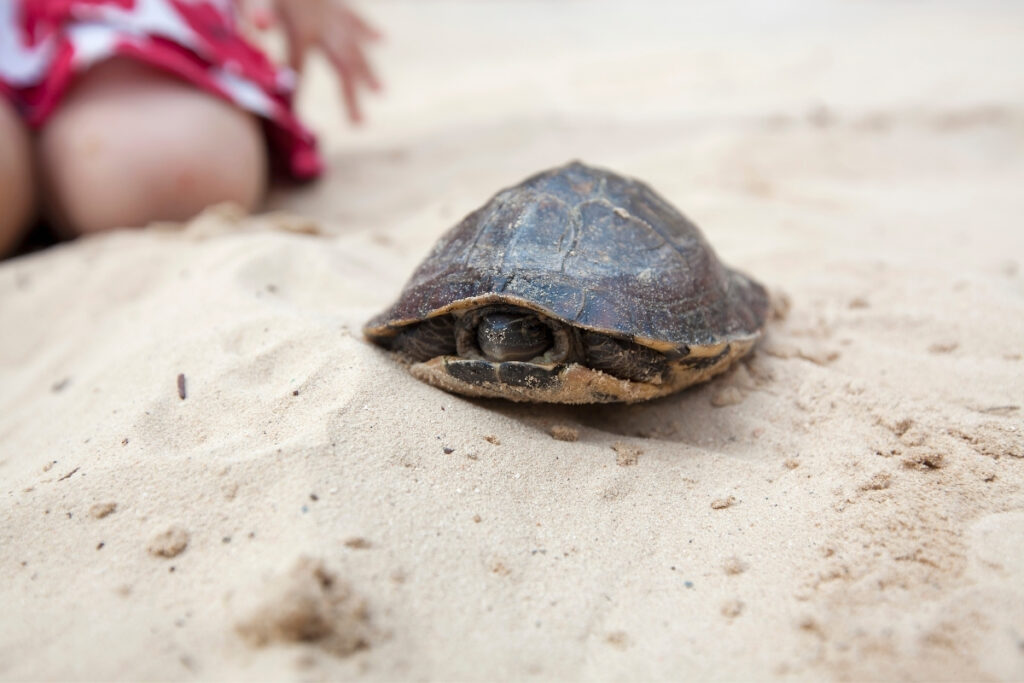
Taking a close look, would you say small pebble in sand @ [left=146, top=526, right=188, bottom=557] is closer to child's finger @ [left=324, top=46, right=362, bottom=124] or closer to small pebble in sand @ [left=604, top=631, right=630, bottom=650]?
small pebble in sand @ [left=604, top=631, right=630, bottom=650]

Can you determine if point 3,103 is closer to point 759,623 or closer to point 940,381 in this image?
point 759,623

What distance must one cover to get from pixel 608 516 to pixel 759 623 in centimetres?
40

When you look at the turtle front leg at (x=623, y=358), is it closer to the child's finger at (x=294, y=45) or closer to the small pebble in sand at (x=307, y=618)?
the small pebble in sand at (x=307, y=618)

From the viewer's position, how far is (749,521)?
5.13 ft

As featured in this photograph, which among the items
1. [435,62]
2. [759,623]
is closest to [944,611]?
[759,623]

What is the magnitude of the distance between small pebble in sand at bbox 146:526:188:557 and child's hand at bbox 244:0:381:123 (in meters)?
3.14

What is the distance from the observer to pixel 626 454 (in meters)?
1.76

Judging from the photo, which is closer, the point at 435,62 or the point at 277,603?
the point at 277,603

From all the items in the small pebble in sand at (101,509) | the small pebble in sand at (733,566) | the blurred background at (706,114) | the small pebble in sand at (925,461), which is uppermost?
the blurred background at (706,114)

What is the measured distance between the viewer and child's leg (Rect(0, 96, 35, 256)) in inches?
124

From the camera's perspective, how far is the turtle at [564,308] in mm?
1790

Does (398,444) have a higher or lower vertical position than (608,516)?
higher

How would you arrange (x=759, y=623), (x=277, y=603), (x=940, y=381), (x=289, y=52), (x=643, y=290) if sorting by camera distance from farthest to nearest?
(x=289, y=52) → (x=940, y=381) → (x=643, y=290) → (x=759, y=623) → (x=277, y=603)

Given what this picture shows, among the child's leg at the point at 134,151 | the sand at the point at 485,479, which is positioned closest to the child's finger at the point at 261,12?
the child's leg at the point at 134,151
